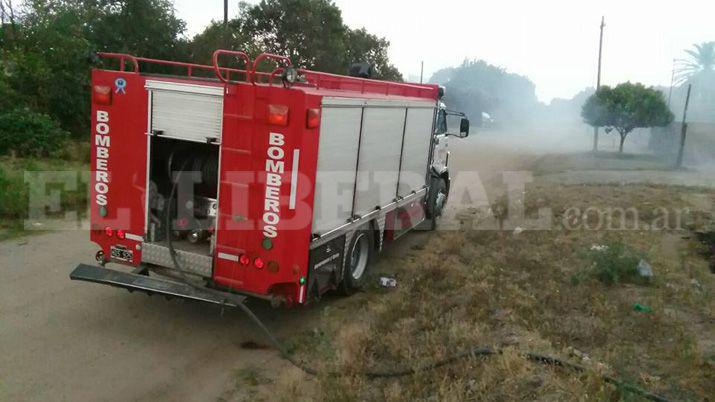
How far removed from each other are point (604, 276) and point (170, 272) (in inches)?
201

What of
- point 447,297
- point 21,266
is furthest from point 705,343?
point 21,266

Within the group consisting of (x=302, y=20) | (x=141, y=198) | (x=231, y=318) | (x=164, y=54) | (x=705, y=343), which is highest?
(x=302, y=20)

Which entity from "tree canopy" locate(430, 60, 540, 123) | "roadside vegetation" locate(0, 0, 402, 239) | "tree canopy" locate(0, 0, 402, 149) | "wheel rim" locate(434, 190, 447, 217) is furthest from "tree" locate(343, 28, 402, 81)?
"tree canopy" locate(430, 60, 540, 123)

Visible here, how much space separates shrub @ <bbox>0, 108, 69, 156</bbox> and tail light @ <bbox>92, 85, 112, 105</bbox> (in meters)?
9.87

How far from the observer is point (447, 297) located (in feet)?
22.5

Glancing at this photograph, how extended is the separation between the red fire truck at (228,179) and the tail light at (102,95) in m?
0.01

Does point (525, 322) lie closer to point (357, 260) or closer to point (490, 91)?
point (357, 260)

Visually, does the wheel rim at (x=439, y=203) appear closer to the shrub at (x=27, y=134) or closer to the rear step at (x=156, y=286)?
the rear step at (x=156, y=286)

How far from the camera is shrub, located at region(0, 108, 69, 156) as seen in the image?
1440 centimetres

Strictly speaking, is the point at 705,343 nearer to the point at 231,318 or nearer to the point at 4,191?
the point at 231,318

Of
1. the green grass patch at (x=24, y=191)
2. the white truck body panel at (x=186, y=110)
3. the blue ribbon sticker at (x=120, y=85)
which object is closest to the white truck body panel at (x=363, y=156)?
the white truck body panel at (x=186, y=110)

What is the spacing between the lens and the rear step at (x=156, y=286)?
5508 millimetres

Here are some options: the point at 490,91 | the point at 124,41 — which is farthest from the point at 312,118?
the point at 490,91

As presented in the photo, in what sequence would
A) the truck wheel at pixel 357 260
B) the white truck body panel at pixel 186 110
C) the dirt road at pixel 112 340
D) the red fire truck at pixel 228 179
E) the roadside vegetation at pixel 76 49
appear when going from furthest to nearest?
1. the roadside vegetation at pixel 76 49
2. the truck wheel at pixel 357 260
3. the white truck body panel at pixel 186 110
4. the red fire truck at pixel 228 179
5. the dirt road at pixel 112 340
